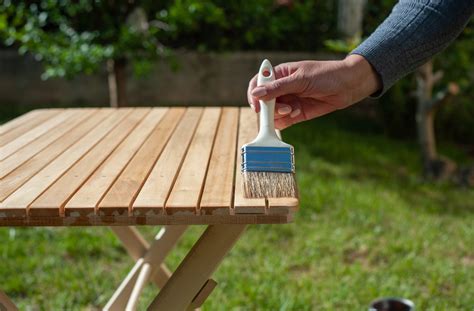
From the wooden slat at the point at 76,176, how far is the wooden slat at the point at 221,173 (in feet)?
0.97

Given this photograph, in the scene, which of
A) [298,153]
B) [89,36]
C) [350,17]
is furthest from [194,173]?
[350,17]

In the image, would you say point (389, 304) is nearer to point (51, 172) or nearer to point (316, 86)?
point (316, 86)

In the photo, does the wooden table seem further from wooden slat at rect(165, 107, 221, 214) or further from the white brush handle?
the white brush handle

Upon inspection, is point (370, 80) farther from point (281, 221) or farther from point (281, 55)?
point (281, 55)

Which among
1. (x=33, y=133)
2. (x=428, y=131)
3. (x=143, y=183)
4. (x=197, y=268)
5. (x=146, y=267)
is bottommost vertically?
(x=428, y=131)

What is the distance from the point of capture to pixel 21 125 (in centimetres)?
247

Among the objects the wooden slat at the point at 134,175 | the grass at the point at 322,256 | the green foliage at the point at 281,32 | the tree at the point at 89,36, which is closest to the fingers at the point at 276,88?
the wooden slat at the point at 134,175

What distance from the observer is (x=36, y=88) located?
7297mm

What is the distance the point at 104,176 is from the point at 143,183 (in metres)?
0.12

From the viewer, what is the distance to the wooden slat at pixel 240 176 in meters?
1.44

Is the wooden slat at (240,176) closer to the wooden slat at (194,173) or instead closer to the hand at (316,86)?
the wooden slat at (194,173)

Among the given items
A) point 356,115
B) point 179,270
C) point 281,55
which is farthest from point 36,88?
point 179,270

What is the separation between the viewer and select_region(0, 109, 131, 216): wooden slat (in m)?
1.48

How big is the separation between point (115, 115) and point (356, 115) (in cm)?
461
